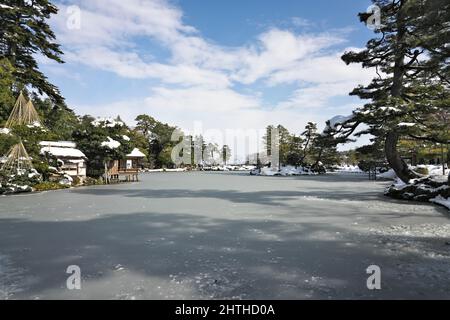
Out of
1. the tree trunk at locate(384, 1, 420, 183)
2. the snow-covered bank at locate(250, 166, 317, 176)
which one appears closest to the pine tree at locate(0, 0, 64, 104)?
the tree trunk at locate(384, 1, 420, 183)

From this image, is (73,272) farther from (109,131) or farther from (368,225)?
(109,131)

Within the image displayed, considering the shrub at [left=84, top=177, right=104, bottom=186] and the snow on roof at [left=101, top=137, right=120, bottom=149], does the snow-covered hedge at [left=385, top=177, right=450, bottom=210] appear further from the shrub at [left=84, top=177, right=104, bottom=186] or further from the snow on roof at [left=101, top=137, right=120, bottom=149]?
the snow on roof at [left=101, top=137, right=120, bottom=149]

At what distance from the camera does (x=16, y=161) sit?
14.9 metres

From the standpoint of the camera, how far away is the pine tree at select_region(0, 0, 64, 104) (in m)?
17.5

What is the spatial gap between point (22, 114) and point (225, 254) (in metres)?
16.5

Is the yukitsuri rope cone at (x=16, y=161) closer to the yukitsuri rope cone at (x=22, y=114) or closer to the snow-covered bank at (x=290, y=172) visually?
the yukitsuri rope cone at (x=22, y=114)

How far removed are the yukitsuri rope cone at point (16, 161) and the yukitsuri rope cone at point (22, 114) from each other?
1.92 metres

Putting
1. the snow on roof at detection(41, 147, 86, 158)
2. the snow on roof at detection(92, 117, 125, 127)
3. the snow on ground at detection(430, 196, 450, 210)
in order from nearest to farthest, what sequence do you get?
the snow on ground at detection(430, 196, 450, 210) < the snow on roof at detection(41, 147, 86, 158) < the snow on roof at detection(92, 117, 125, 127)

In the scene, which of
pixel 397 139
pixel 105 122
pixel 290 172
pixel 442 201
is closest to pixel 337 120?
pixel 397 139

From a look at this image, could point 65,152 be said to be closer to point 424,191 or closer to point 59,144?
point 59,144

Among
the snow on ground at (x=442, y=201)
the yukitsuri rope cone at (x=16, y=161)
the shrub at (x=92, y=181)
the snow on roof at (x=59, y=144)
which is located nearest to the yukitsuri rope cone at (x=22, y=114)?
the yukitsuri rope cone at (x=16, y=161)

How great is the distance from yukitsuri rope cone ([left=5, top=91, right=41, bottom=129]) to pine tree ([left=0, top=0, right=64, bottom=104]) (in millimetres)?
2761
